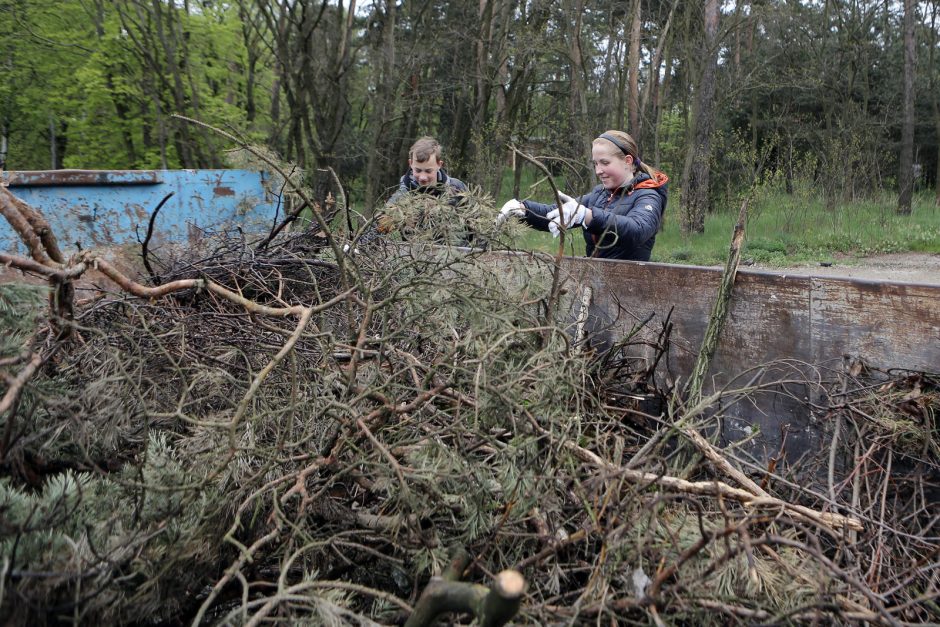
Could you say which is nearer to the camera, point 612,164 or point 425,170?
point 612,164

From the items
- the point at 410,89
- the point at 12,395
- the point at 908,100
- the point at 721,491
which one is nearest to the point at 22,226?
the point at 12,395

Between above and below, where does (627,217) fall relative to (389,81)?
below

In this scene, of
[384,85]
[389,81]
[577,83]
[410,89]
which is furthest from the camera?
[577,83]

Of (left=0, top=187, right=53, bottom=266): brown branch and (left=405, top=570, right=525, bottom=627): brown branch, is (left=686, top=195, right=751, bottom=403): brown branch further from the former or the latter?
(left=0, top=187, right=53, bottom=266): brown branch

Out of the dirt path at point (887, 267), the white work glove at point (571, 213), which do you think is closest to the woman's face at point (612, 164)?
the white work glove at point (571, 213)

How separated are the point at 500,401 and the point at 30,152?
1220 cm

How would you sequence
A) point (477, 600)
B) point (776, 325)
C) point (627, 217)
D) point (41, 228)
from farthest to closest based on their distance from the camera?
1. point (627, 217)
2. point (776, 325)
3. point (41, 228)
4. point (477, 600)

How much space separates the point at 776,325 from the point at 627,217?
1.04 meters

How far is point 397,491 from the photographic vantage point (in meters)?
2.01

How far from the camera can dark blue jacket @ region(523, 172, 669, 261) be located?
12.3 ft

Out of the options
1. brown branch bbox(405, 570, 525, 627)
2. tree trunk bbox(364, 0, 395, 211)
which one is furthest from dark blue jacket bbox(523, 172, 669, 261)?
tree trunk bbox(364, 0, 395, 211)

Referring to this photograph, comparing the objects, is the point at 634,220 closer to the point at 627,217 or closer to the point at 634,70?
the point at 627,217

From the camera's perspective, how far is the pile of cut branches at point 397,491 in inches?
67.7

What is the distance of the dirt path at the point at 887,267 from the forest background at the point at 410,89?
886mm
